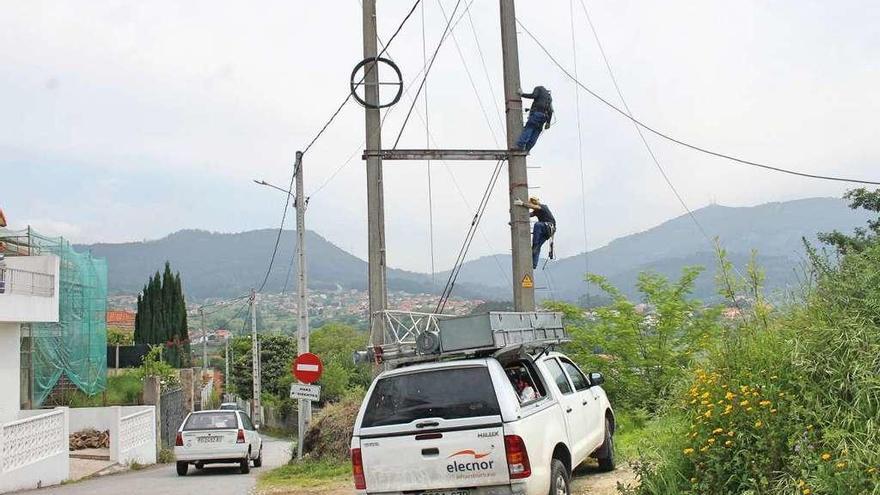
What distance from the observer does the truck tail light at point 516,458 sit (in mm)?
7613

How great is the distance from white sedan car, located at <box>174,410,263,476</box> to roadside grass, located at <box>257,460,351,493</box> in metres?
1.65

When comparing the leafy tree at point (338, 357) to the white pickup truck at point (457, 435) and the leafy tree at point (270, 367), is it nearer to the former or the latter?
the leafy tree at point (270, 367)

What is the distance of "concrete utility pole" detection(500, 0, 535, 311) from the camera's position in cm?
1434

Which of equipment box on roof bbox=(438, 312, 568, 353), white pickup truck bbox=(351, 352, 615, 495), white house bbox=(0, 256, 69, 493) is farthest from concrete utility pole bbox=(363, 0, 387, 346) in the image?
white house bbox=(0, 256, 69, 493)

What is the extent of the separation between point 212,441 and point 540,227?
1019 centimetres

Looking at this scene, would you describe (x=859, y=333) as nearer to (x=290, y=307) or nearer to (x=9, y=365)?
(x=9, y=365)

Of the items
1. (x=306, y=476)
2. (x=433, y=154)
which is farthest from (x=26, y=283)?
(x=433, y=154)

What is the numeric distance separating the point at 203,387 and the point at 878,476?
166 feet

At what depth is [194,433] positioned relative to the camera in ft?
66.9

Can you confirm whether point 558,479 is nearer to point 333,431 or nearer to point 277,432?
point 333,431

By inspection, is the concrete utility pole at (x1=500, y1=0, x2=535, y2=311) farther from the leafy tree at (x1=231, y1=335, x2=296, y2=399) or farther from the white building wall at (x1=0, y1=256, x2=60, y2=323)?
the leafy tree at (x1=231, y1=335, x2=296, y2=399)

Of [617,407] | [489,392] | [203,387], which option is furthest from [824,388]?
[203,387]

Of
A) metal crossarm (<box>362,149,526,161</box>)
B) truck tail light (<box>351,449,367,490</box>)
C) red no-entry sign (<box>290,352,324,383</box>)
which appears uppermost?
metal crossarm (<box>362,149,526,161</box>)

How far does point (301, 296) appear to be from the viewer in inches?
849
